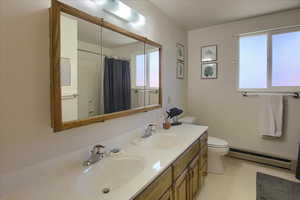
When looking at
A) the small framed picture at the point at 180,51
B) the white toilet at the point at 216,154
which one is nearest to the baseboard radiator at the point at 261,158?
the white toilet at the point at 216,154

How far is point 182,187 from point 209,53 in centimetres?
242

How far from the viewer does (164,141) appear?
1.87 m

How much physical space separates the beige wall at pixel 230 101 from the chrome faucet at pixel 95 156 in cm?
237

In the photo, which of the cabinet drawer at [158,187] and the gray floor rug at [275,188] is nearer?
the cabinet drawer at [158,187]

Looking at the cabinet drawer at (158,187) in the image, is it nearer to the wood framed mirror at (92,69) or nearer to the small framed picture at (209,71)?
the wood framed mirror at (92,69)

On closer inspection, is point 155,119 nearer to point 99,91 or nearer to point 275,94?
point 99,91

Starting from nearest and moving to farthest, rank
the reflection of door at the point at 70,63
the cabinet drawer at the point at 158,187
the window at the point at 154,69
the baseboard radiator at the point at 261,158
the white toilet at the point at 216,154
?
1. the cabinet drawer at the point at 158,187
2. the reflection of door at the point at 70,63
3. the window at the point at 154,69
4. the white toilet at the point at 216,154
5. the baseboard radiator at the point at 261,158

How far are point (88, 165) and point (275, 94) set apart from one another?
277 centimetres

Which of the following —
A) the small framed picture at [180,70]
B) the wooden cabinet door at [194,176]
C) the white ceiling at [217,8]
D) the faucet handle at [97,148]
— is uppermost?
the white ceiling at [217,8]

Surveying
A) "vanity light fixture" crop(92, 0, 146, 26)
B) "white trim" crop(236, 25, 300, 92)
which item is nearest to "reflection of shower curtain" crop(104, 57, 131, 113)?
"vanity light fixture" crop(92, 0, 146, 26)

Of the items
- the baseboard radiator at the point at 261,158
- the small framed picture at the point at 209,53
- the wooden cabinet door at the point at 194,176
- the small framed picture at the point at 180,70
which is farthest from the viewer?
the small framed picture at the point at 209,53

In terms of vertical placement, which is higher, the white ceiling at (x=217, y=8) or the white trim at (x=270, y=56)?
the white ceiling at (x=217, y=8)

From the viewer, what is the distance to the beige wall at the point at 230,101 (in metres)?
2.44

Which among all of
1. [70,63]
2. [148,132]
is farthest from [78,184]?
[148,132]
